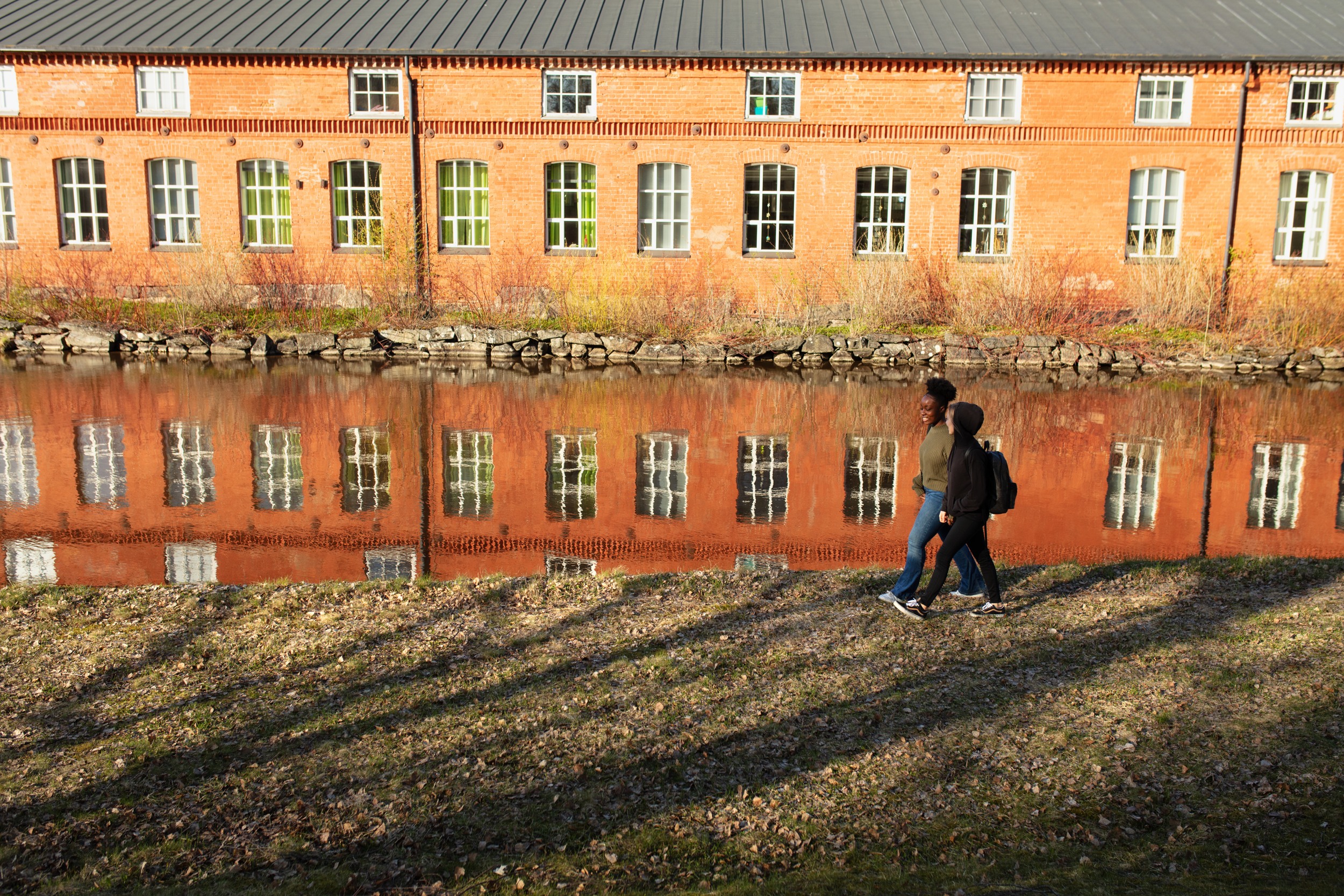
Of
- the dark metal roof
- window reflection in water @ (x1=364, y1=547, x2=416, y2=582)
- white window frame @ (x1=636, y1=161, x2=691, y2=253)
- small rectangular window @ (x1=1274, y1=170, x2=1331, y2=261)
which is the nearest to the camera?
window reflection in water @ (x1=364, y1=547, x2=416, y2=582)

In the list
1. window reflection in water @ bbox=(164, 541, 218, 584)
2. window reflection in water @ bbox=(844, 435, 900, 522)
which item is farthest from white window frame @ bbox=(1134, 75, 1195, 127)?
window reflection in water @ bbox=(164, 541, 218, 584)

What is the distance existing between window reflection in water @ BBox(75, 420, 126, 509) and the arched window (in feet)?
48.7

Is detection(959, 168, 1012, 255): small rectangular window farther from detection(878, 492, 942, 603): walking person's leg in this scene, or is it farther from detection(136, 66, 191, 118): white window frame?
detection(878, 492, 942, 603): walking person's leg

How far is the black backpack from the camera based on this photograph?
593cm

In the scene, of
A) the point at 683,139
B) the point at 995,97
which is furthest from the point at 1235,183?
the point at 683,139

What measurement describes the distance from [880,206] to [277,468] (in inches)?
595

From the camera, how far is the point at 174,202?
22234mm

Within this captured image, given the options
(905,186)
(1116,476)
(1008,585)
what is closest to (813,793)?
(1008,585)

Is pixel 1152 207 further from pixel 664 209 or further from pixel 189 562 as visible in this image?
pixel 189 562

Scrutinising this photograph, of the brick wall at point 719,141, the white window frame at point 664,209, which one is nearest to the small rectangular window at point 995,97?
the brick wall at point 719,141

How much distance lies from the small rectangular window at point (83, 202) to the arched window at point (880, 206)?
15942mm

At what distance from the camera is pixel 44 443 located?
440 inches

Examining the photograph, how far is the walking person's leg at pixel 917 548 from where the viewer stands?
612 centimetres

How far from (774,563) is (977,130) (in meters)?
16.5
